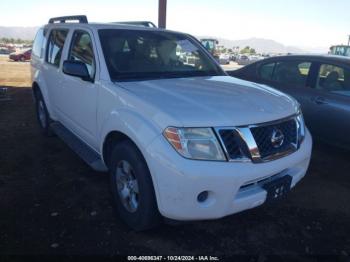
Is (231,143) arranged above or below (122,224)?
above

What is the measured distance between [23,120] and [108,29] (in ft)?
13.2

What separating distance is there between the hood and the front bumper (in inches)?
11.0

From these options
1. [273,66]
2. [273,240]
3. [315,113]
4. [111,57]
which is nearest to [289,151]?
[273,240]

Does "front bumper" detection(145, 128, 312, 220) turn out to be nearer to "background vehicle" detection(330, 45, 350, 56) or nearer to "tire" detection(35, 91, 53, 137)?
"tire" detection(35, 91, 53, 137)

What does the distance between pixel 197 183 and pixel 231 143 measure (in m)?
0.40

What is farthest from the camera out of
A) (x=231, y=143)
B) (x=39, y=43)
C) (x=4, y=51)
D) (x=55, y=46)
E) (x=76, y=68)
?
(x=4, y=51)

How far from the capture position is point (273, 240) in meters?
3.00

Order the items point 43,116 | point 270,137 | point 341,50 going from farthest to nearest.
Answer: point 341,50, point 43,116, point 270,137

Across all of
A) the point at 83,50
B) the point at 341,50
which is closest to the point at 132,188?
the point at 83,50

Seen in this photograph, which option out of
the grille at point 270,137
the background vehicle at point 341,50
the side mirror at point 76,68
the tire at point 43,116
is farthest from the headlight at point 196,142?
the background vehicle at point 341,50

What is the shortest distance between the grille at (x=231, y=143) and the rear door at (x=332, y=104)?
8.89ft

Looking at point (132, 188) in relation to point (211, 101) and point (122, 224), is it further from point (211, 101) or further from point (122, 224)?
point (211, 101)

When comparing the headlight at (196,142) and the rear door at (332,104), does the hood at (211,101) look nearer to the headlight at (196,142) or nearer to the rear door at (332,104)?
the headlight at (196,142)

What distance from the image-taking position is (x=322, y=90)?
482cm
